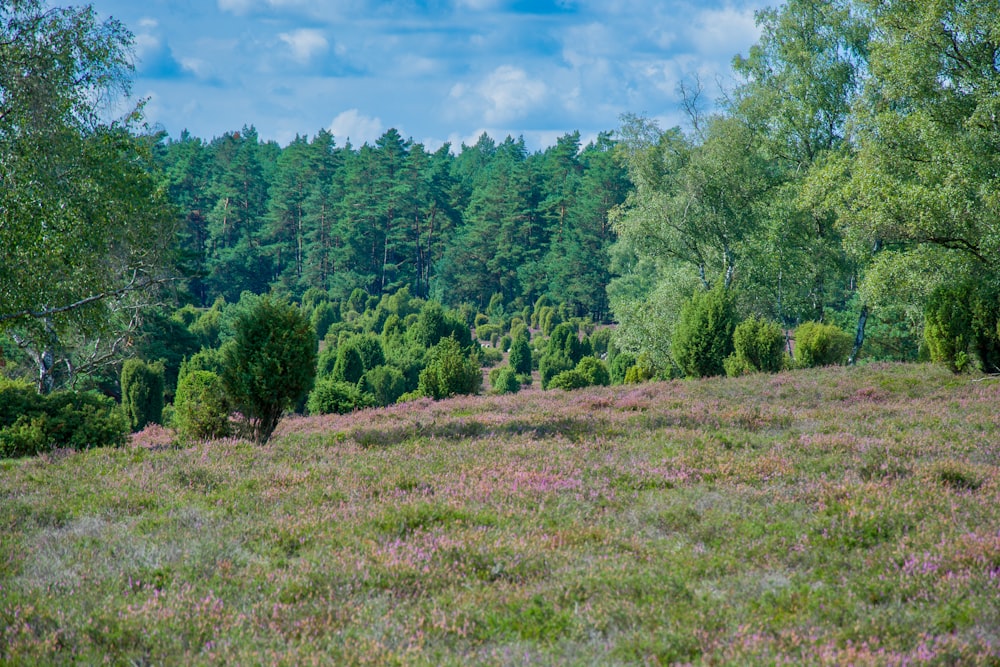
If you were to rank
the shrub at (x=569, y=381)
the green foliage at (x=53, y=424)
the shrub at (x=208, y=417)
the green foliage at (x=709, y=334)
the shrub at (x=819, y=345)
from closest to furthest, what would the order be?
the green foliage at (x=53, y=424), the shrub at (x=208, y=417), the green foliage at (x=709, y=334), the shrub at (x=819, y=345), the shrub at (x=569, y=381)

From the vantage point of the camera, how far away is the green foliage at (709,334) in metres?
22.2

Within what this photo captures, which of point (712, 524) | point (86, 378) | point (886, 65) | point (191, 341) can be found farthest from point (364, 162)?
point (712, 524)

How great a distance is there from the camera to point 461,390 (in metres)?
24.1

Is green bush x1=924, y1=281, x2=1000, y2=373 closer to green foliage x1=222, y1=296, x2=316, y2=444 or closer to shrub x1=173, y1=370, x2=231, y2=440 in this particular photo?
green foliage x1=222, y1=296, x2=316, y2=444

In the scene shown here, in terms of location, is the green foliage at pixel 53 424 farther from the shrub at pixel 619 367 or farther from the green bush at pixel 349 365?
the shrub at pixel 619 367

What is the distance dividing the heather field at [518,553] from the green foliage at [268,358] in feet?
4.71

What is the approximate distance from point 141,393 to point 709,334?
2247 cm

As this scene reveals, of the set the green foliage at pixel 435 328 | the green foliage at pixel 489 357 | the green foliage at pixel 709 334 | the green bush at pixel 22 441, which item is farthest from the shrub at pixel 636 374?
the green bush at pixel 22 441

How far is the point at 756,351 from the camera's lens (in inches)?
886

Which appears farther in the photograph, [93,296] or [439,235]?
[439,235]

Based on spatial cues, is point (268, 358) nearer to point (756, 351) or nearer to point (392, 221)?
point (756, 351)

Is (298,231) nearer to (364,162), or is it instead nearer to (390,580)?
(364,162)

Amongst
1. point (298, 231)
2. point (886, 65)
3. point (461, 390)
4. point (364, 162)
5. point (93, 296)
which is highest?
point (364, 162)

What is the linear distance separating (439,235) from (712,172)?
182ft
